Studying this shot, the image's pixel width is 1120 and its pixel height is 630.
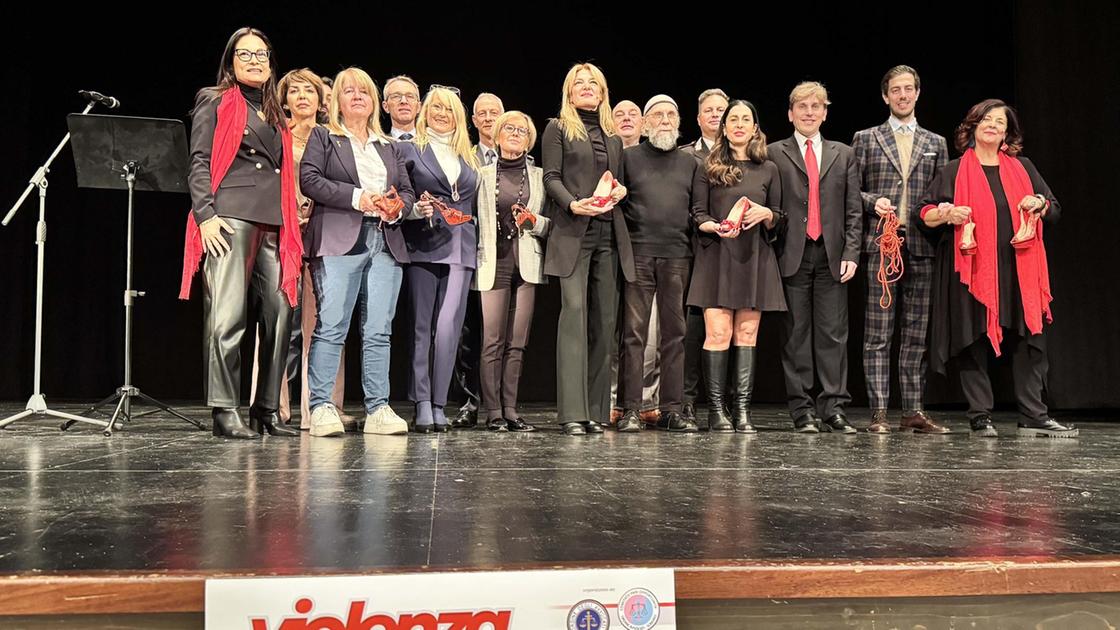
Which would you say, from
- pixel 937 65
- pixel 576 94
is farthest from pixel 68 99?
pixel 937 65

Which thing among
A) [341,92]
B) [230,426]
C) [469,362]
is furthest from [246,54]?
[469,362]

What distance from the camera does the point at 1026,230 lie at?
406cm

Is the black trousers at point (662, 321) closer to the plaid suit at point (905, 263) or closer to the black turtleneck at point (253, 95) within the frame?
the plaid suit at point (905, 263)

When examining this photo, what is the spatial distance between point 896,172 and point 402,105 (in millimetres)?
2257

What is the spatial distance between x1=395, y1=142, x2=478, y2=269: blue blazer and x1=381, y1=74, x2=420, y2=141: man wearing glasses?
0.15m

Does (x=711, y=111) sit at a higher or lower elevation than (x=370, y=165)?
higher

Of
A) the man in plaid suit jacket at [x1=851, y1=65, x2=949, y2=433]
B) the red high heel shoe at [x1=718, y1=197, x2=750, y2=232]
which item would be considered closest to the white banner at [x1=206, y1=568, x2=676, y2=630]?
the red high heel shoe at [x1=718, y1=197, x2=750, y2=232]

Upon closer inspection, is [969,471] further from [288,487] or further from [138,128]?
[138,128]

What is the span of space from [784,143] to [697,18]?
10.1ft

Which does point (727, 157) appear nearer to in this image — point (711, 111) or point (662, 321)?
point (711, 111)

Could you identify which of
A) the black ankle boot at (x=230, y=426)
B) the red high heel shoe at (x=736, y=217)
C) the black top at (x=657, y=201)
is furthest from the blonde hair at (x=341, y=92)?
the red high heel shoe at (x=736, y=217)

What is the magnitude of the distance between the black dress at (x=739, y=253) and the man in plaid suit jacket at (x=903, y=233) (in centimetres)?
46

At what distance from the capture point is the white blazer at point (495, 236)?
4.11m

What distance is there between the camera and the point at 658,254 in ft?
13.5
